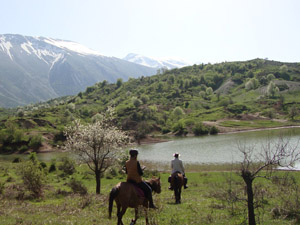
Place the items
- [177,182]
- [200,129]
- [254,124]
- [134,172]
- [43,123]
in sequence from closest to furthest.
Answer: [134,172] → [177,182] → [200,129] → [254,124] → [43,123]

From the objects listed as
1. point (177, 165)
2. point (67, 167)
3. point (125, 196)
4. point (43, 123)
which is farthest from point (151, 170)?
point (43, 123)

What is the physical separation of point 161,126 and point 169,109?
128ft

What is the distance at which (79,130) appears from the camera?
1192 inches

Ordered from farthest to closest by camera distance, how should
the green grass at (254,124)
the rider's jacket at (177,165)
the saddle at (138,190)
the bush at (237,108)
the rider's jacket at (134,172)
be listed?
1. the bush at (237,108)
2. the green grass at (254,124)
3. the rider's jacket at (177,165)
4. the rider's jacket at (134,172)
5. the saddle at (138,190)

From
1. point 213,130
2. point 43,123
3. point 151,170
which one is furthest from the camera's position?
point 43,123

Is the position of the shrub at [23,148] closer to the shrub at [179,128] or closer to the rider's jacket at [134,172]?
the shrub at [179,128]

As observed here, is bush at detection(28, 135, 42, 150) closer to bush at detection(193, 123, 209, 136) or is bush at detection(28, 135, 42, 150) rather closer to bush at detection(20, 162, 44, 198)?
bush at detection(193, 123, 209, 136)

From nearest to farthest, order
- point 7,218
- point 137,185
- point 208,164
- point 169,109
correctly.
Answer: point 137,185
point 7,218
point 208,164
point 169,109

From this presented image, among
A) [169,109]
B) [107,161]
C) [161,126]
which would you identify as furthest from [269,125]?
[107,161]

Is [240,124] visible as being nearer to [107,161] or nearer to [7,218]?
[107,161]

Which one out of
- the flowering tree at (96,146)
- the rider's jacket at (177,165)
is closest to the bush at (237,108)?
the flowering tree at (96,146)

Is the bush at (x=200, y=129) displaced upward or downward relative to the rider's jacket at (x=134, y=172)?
downward

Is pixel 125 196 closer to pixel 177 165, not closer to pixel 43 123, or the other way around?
pixel 177 165

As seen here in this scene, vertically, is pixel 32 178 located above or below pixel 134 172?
below
